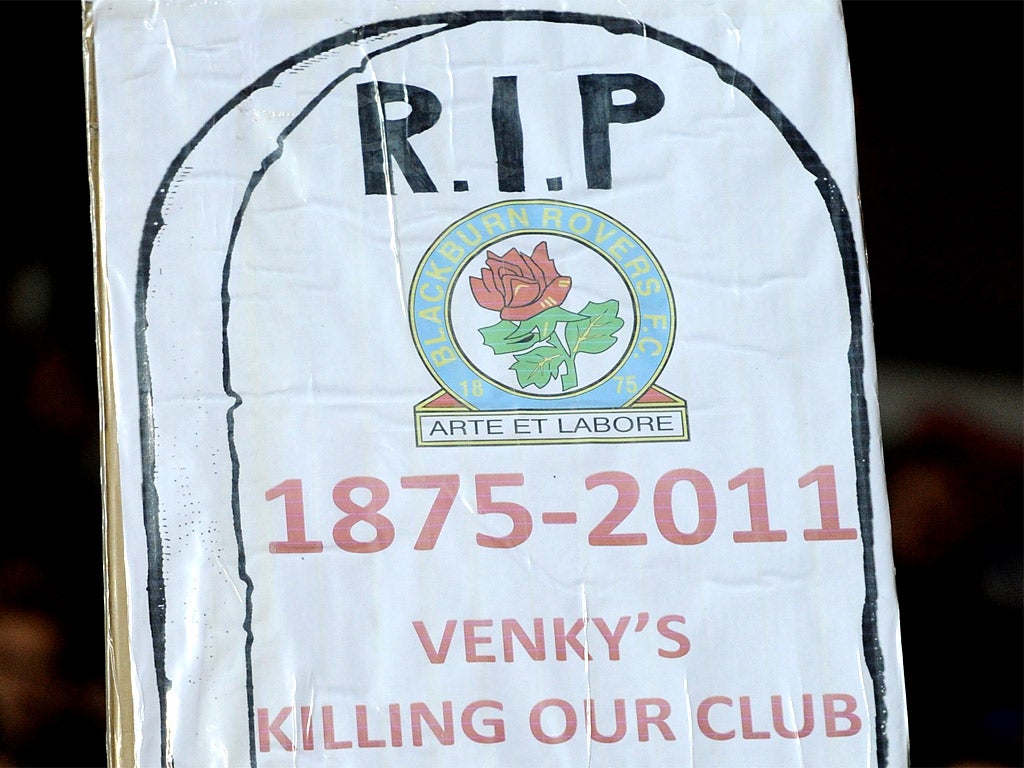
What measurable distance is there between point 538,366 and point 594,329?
0.09 m

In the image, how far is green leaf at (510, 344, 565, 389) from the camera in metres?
2.02

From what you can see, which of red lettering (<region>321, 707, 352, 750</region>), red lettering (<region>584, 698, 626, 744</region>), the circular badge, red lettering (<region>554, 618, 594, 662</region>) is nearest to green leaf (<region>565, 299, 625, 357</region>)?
the circular badge

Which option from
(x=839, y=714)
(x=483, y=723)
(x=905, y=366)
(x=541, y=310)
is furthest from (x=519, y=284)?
(x=905, y=366)

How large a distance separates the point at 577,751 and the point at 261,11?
3.56ft

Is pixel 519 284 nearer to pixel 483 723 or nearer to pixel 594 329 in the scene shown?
pixel 594 329

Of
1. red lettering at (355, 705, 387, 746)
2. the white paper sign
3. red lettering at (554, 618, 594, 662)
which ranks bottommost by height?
red lettering at (355, 705, 387, 746)

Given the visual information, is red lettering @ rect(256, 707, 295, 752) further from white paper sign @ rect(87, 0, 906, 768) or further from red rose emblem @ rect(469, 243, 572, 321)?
red rose emblem @ rect(469, 243, 572, 321)

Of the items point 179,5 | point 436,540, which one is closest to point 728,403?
point 436,540

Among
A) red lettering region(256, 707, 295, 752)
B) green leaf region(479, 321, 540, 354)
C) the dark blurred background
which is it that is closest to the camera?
red lettering region(256, 707, 295, 752)

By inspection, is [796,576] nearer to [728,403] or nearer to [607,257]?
[728,403]

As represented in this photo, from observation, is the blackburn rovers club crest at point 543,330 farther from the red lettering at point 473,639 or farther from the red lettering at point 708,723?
the red lettering at point 708,723

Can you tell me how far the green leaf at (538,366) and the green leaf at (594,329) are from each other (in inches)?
1.0

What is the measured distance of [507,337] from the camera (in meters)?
2.04

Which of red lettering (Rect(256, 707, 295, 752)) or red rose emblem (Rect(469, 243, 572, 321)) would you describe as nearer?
red lettering (Rect(256, 707, 295, 752))
